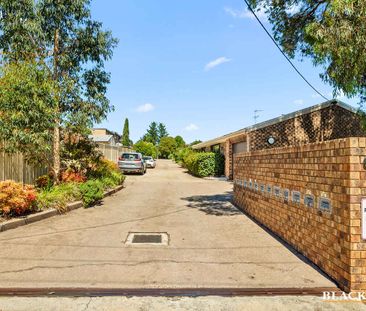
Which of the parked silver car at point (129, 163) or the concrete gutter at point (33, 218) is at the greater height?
the parked silver car at point (129, 163)

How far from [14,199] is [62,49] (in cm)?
681

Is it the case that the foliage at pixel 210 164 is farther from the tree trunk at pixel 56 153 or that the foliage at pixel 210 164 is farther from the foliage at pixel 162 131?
the foliage at pixel 162 131

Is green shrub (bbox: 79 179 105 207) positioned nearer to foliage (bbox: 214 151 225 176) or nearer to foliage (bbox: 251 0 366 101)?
foliage (bbox: 251 0 366 101)

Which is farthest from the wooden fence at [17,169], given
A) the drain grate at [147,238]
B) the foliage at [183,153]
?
the foliage at [183,153]

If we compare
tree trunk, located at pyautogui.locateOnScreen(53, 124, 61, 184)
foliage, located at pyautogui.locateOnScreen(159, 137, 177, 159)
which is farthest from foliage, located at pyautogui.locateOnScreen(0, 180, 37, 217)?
foliage, located at pyautogui.locateOnScreen(159, 137, 177, 159)

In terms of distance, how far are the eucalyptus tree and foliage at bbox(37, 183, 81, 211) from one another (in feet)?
3.89

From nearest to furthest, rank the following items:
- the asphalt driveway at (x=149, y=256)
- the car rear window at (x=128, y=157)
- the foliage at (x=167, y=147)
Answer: the asphalt driveway at (x=149, y=256) → the car rear window at (x=128, y=157) → the foliage at (x=167, y=147)

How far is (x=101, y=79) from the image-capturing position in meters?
12.9

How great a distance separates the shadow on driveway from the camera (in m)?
9.67

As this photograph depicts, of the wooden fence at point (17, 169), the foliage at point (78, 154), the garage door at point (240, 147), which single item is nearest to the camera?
the wooden fence at point (17, 169)

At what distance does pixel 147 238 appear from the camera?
21.6 feet

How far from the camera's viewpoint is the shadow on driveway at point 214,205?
967 cm

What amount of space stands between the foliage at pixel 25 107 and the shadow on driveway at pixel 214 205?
5172mm

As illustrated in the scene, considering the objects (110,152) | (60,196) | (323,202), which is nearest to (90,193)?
(60,196)
